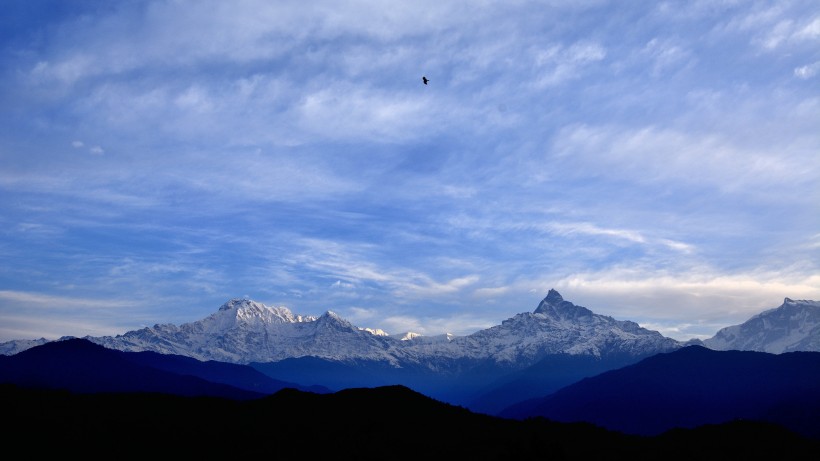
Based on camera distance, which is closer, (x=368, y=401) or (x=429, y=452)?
(x=429, y=452)

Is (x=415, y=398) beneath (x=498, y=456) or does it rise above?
above

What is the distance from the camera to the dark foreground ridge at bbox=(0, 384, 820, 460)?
527 ft

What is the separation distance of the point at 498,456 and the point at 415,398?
53424mm

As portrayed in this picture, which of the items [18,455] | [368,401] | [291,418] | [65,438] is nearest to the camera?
[18,455]

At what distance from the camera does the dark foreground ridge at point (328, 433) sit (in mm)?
160625

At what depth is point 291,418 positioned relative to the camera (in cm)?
17925

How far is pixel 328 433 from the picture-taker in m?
170

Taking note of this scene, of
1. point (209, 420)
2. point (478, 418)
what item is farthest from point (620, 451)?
point (209, 420)

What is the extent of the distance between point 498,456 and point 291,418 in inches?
2251

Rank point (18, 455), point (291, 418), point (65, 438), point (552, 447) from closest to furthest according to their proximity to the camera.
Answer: point (552, 447) < point (18, 455) < point (65, 438) < point (291, 418)

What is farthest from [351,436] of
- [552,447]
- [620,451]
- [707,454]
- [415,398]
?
[707,454]

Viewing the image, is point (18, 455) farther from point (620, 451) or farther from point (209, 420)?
point (620, 451)

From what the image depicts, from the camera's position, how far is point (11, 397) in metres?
193

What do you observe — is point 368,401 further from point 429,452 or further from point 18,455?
point 18,455
